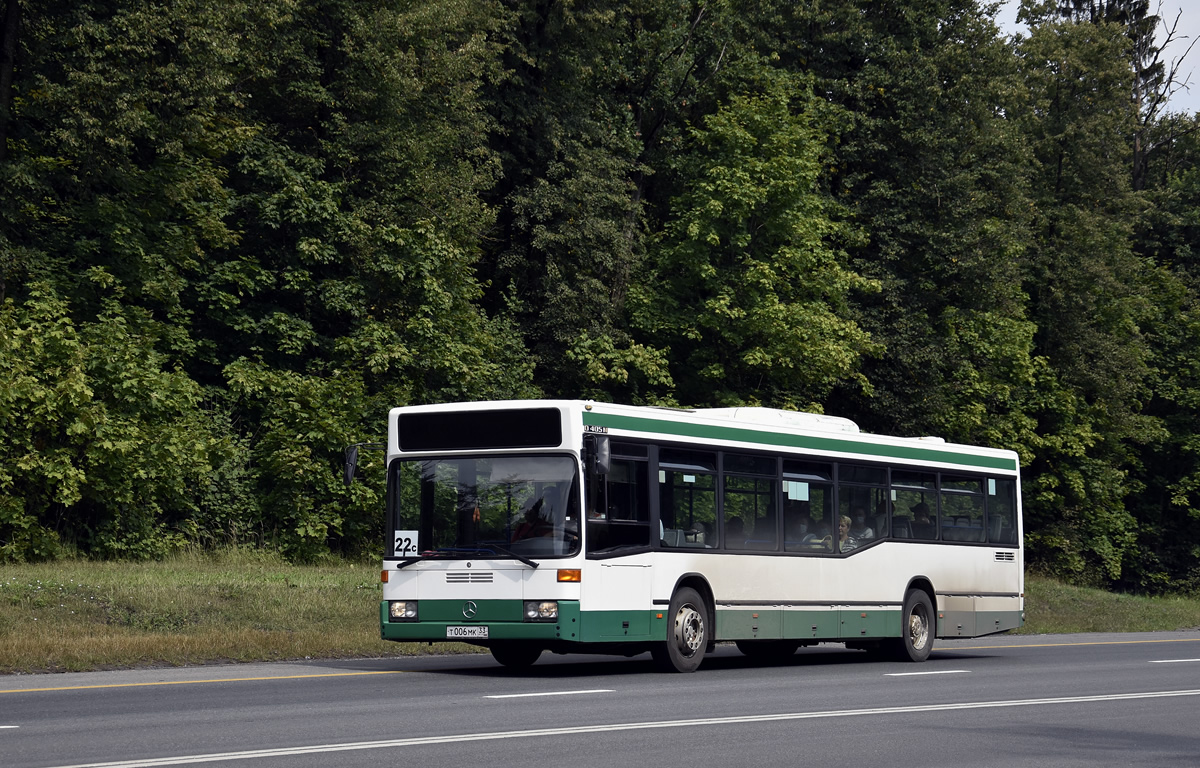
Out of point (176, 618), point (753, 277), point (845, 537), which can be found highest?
point (753, 277)

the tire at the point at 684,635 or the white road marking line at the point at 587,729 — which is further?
the tire at the point at 684,635

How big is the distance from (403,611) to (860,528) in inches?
263

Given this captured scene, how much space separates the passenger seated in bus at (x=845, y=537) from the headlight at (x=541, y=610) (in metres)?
5.31

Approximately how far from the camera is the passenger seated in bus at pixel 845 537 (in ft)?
66.0

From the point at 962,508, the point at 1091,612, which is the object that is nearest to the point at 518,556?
the point at 962,508

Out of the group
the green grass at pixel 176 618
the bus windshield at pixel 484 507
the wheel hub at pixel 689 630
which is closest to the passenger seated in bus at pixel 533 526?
the bus windshield at pixel 484 507

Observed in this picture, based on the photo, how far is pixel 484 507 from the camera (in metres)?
16.7

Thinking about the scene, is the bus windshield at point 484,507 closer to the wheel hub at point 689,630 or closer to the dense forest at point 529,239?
the wheel hub at point 689,630

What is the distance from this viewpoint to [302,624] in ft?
71.3

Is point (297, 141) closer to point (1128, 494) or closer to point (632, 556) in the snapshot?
point (632, 556)

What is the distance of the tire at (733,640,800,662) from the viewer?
21.4 meters

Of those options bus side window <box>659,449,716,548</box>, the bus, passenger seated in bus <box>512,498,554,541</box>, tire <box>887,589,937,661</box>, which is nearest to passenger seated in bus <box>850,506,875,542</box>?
the bus

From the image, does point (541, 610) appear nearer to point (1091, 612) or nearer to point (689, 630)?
point (689, 630)

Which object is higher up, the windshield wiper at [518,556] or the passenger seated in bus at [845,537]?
the passenger seated in bus at [845,537]
